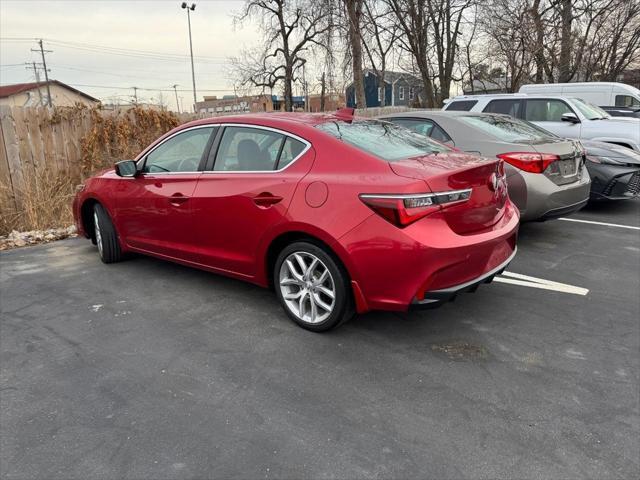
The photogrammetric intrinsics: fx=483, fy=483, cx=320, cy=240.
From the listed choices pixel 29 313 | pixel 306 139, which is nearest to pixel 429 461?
pixel 306 139

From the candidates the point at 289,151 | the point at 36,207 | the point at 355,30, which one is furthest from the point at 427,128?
the point at 355,30

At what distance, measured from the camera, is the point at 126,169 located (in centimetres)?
462

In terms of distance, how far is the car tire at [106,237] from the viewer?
5.11 meters

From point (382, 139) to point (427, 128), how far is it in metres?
2.63

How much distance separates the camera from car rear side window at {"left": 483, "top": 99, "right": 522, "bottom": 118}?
954 cm

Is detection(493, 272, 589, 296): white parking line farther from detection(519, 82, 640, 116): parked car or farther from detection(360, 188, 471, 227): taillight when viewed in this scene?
detection(519, 82, 640, 116): parked car

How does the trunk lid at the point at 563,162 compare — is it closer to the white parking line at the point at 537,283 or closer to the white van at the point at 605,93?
the white parking line at the point at 537,283

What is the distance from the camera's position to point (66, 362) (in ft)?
10.6

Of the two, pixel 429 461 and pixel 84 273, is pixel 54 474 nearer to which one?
pixel 429 461

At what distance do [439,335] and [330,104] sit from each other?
5018 centimetres

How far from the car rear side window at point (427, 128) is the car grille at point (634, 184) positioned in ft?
10.3

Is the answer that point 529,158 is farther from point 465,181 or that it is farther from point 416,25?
point 416,25

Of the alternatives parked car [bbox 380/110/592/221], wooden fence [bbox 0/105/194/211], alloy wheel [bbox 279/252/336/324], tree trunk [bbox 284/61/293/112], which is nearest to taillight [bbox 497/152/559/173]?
parked car [bbox 380/110/592/221]

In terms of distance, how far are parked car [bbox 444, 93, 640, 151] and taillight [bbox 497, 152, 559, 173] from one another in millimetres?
4538
